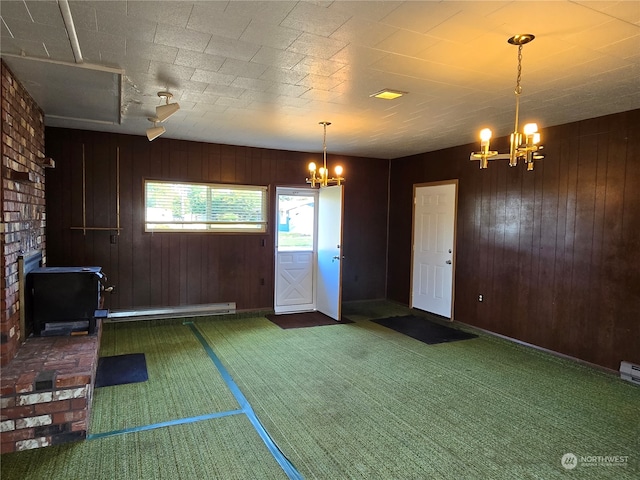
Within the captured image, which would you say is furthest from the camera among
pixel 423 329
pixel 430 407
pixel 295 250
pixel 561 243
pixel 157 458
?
pixel 295 250

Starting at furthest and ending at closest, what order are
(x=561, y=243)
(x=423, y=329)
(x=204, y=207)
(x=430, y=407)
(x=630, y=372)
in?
(x=204, y=207) → (x=423, y=329) → (x=561, y=243) → (x=630, y=372) → (x=430, y=407)

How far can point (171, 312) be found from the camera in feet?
18.9

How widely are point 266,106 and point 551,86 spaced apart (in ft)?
8.28

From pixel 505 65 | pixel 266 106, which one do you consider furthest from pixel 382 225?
pixel 505 65

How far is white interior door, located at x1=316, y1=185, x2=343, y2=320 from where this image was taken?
239 inches

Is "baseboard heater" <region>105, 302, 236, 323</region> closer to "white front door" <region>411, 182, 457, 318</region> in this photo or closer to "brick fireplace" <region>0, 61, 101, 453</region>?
"brick fireplace" <region>0, 61, 101, 453</region>

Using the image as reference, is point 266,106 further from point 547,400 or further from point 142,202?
point 547,400

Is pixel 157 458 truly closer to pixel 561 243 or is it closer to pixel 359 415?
pixel 359 415

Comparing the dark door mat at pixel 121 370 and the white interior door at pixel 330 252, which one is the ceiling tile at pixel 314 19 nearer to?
the dark door mat at pixel 121 370

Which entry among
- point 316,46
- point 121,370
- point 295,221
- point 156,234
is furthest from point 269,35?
point 295,221

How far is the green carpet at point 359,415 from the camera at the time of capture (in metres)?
2.48

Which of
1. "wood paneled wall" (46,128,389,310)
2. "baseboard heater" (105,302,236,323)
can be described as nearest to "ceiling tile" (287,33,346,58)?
"wood paneled wall" (46,128,389,310)

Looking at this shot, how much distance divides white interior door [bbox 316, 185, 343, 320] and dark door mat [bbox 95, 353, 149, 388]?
9.40ft

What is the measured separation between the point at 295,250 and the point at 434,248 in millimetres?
2259
